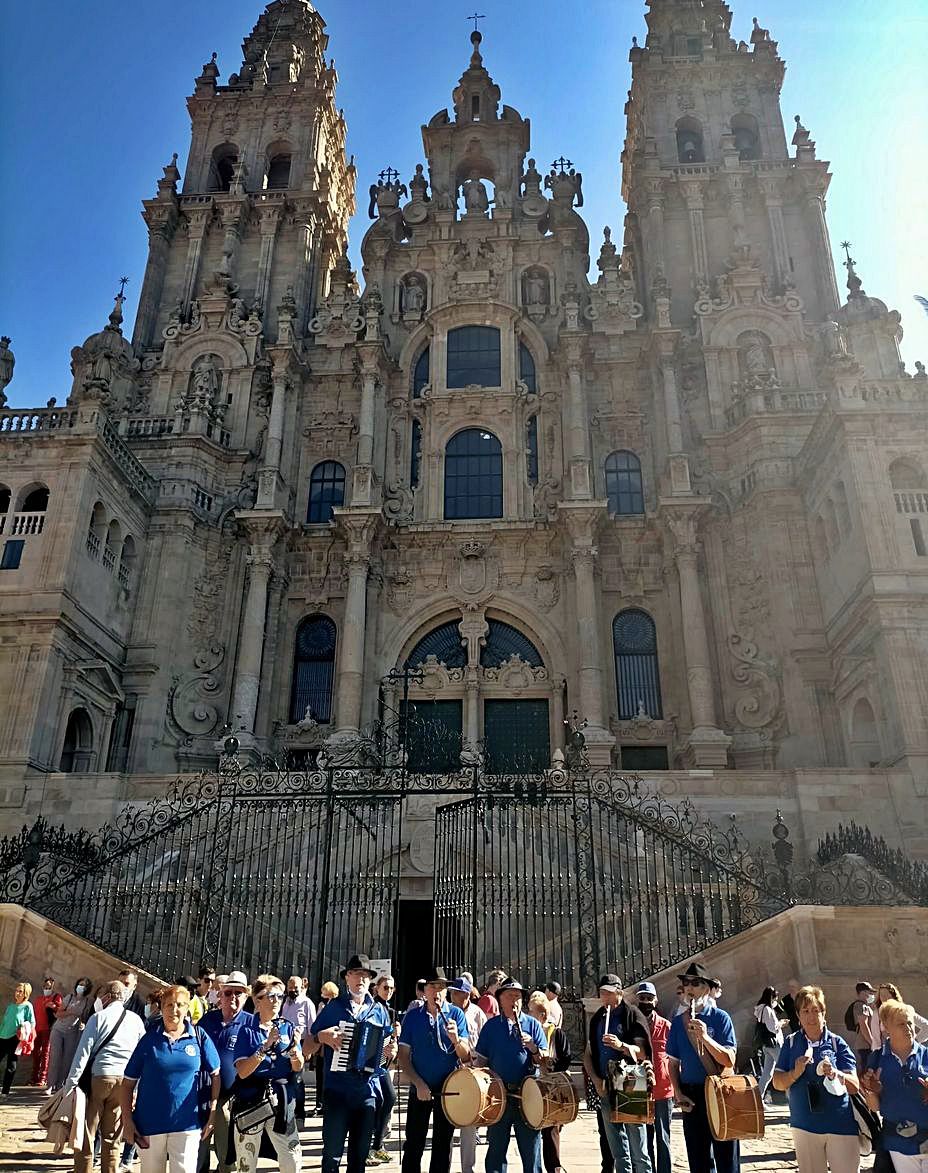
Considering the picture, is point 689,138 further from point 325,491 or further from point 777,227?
point 325,491

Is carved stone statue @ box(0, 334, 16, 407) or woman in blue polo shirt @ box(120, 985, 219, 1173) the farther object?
carved stone statue @ box(0, 334, 16, 407)

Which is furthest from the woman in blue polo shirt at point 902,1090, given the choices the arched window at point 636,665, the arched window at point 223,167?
the arched window at point 223,167

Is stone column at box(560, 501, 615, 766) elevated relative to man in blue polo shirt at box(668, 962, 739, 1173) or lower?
elevated

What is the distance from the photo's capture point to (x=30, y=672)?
20391mm

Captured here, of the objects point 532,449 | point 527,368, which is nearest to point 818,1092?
point 532,449

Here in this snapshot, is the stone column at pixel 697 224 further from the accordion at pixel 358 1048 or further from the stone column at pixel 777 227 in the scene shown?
the accordion at pixel 358 1048

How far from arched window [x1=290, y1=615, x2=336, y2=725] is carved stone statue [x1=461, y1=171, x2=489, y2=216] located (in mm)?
16173

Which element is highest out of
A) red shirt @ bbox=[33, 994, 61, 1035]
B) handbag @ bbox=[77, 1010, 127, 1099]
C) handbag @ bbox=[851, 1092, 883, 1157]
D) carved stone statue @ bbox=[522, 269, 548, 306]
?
carved stone statue @ bbox=[522, 269, 548, 306]

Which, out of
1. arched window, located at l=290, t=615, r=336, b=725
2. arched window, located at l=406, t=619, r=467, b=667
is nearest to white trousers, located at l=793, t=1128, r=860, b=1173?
arched window, located at l=406, t=619, r=467, b=667

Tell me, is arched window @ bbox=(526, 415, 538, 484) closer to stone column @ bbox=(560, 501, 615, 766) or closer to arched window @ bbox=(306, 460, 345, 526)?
stone column @ bbox=(560, 501, 615, 766)

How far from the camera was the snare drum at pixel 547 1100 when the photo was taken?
253 inches

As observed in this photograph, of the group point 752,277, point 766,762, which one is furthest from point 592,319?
point 766,762

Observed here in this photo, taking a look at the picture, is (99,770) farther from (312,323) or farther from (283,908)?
(312,323)

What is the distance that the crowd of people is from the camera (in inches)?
226
